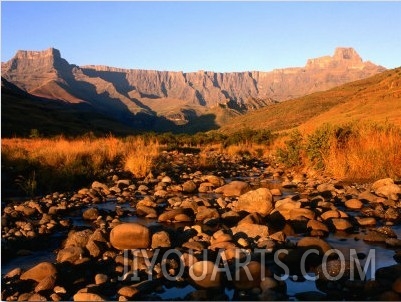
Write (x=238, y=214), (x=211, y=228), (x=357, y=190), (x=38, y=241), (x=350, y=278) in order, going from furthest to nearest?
(x=357, y=190) → (x=238, y=214) → (x=211, y=228) → (x=38, y=241) → (x=350, y=278)

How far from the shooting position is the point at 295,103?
9312 cm

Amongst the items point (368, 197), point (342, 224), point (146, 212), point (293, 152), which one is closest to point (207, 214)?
point (146, 212)

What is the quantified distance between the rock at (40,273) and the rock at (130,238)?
131cm

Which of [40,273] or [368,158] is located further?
[368,158]

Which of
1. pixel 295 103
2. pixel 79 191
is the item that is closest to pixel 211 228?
pixel 79 191

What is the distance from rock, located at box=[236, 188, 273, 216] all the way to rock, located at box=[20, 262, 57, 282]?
176 inches

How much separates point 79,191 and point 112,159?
499 centimetres

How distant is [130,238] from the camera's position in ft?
22.0

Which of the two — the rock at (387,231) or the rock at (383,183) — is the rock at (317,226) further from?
the rock at (383,183)

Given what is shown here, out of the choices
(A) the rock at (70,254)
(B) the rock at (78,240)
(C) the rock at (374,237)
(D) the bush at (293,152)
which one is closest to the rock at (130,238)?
(B) the rock at (78,240)

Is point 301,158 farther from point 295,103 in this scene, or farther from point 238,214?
point 295,103

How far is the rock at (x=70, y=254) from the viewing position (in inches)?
240

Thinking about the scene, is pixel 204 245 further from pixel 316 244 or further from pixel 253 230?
pixel 316 244

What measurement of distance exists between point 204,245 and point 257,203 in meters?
2.60
